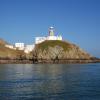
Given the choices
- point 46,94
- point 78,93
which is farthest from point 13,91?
point 78,93

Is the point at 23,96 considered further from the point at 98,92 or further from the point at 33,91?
the point at 98,92

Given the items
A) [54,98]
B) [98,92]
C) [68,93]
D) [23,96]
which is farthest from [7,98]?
[98,92]

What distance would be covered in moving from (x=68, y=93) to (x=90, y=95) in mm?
3765

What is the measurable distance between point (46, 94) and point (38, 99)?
439cm

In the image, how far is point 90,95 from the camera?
48.9 metres

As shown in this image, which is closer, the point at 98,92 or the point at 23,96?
the point at 23,96

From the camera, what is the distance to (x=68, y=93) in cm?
5088

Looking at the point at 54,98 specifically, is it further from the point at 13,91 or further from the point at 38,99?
the point at 13,91

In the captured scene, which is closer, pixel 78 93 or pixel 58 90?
pixel 78 93

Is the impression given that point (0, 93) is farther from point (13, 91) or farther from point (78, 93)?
point (78, 93)

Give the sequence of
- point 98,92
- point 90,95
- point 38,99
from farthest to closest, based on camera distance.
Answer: point 98,92
point 90,95
point 38,99

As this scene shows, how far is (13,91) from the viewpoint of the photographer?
175 feet

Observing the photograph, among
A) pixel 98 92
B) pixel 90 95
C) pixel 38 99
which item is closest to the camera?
pixel 38 99

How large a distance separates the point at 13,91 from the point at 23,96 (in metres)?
6.10
